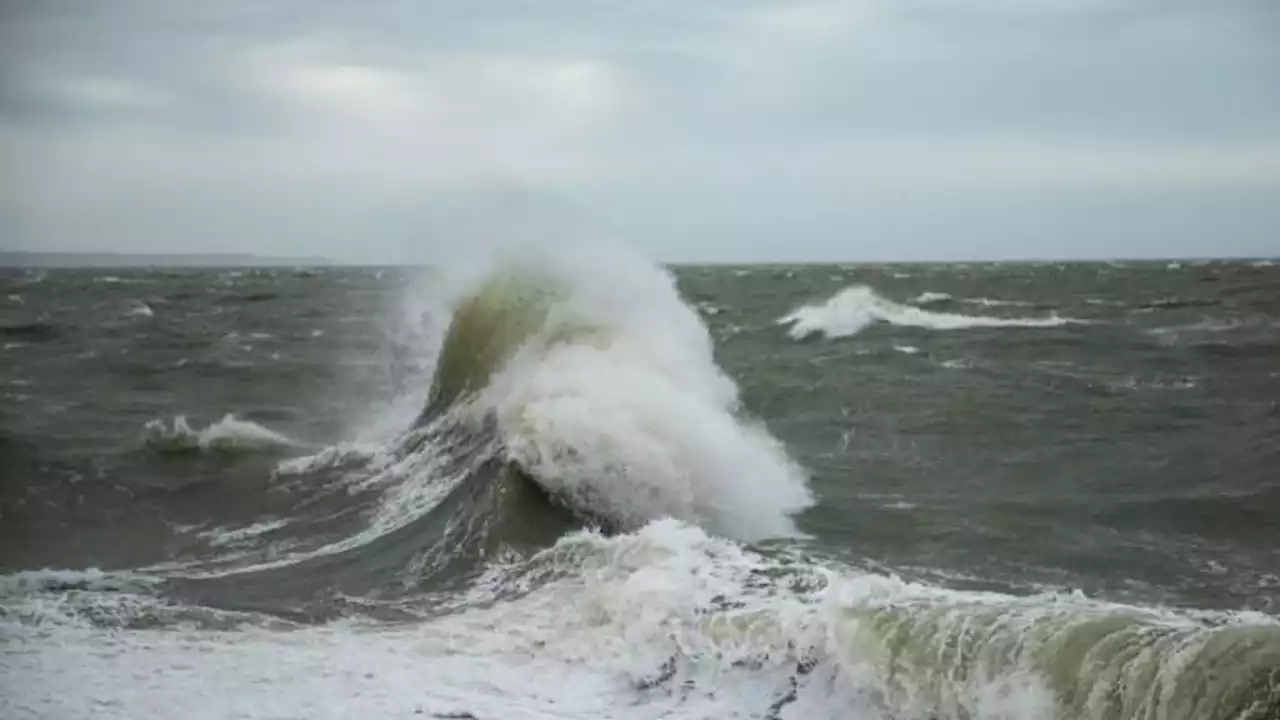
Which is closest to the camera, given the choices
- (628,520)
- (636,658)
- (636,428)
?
(636,658)

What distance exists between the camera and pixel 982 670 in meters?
3.06

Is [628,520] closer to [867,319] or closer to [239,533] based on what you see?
[239,533]

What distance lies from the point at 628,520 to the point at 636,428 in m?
0.73

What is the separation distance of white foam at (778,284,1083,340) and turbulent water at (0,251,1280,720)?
12.5 feet

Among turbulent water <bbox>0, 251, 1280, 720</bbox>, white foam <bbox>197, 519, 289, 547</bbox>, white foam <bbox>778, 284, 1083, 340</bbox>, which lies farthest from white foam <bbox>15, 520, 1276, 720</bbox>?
white foam <bbox>778, 284, 1083, 340</bbox>

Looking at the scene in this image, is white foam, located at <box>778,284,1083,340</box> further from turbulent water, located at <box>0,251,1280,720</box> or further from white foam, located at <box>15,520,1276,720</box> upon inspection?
white foam, located at <box>15,520,1276,720</box>

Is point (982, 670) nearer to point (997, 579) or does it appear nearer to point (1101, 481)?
point (997, 579)

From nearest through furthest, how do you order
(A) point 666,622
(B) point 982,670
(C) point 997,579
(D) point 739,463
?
(B) point 982,670 → (A) point 666,622 → (C) point 997,579 → (D) point 739,463

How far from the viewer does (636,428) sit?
5.91 meters

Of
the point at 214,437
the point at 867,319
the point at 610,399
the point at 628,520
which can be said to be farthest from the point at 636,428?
the point at 867,319

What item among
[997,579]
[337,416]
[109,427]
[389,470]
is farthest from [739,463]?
[109,427]

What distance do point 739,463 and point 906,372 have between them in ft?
19.5

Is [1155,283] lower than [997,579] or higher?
higher

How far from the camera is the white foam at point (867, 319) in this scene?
53.6 ft
